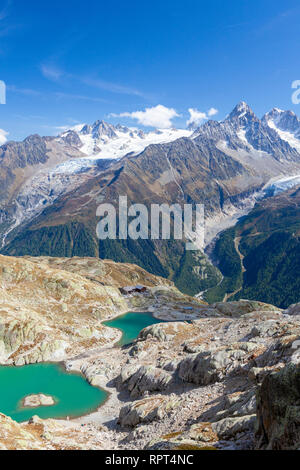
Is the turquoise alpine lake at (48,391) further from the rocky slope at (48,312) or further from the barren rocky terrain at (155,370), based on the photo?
the rocky slope at (48,312)

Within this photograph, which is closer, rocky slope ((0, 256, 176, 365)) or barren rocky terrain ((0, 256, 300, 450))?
barren rocky terrain ((0, 256, 300, 450))

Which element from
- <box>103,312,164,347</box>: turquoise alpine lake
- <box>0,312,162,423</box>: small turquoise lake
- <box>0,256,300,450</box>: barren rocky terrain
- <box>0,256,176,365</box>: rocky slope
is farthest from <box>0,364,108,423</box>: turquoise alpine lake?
<box>103,312,164,347</box>: turquoise alpine lake

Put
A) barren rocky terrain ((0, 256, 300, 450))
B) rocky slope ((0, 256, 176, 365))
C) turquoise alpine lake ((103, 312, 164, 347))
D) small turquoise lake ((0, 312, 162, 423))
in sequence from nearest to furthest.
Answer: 1. barren rocky terrain ((0, 256, 300, 450))
2. small turquoise lake ((0, 312, 162, 423))
3. rocky slope ((0, 256, 176, 365))
4. turquoise alpine lake ((103, 312, 164, 347))

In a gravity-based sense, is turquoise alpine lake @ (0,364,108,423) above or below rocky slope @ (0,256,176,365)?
below

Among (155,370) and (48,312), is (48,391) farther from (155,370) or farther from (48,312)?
(48,312)

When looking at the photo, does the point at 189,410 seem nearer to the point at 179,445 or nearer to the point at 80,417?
the point at 179,445

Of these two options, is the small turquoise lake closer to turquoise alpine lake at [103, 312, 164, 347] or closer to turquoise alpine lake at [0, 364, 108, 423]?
turquoise alpine lake at [0, 364, 108, 423]

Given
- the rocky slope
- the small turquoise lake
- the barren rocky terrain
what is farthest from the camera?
the rocky slope
